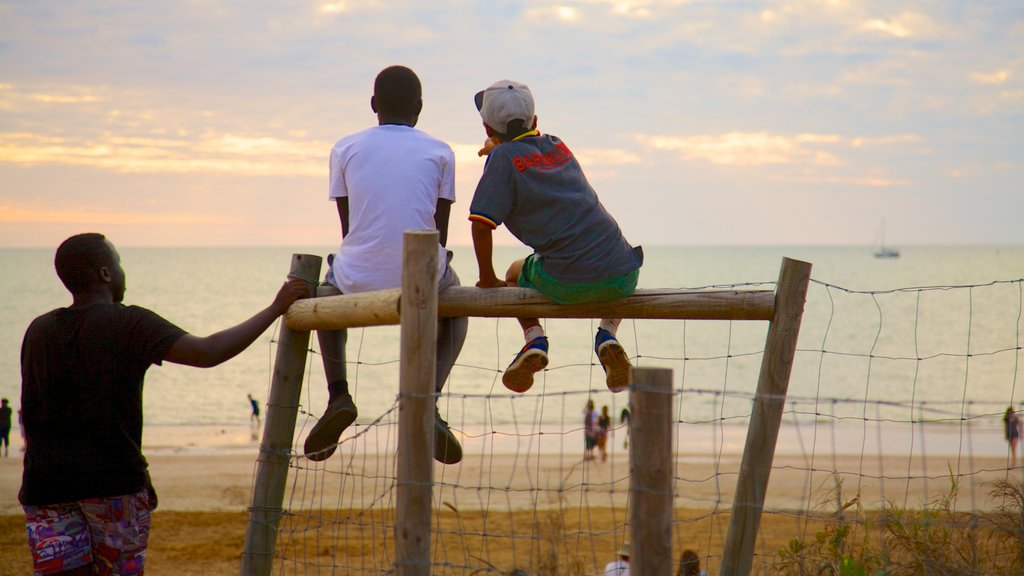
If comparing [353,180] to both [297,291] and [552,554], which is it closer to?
[297,291]

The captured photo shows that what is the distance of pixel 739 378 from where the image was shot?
4862cm

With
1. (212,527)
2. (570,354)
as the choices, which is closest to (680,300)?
(212,527)

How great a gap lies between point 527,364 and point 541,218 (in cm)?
69

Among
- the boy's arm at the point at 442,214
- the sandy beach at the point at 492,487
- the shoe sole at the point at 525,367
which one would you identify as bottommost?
the sandy beach at the point at 492,487

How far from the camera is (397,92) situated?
476cm

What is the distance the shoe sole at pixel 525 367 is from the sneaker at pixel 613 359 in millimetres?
310

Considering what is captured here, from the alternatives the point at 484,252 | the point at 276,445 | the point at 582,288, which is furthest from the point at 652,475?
the point at 276,445

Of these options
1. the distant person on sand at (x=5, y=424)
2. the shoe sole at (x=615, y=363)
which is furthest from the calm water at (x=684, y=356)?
the distant person on sand at (x=5, y=424)

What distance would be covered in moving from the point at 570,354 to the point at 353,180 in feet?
175

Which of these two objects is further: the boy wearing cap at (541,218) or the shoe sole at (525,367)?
the shoe sole at (525,367)

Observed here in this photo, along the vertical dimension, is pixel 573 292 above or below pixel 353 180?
below

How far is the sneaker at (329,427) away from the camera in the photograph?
4.61m

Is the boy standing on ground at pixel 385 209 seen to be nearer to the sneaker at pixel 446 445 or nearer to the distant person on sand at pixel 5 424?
the sneaker at pixel 446 445

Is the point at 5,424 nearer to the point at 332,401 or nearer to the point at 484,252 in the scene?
the point at 332,401
